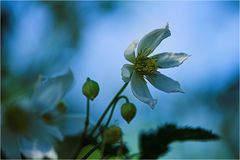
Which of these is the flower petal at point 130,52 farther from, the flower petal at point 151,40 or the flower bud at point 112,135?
the flower bud at point 112,135

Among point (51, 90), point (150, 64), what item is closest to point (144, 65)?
point (150, 64)

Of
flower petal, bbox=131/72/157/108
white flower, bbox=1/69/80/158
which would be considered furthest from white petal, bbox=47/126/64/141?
flower petal, bbox=131/72/157/108

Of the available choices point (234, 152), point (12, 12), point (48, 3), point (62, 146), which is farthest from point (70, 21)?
point (62, 146)

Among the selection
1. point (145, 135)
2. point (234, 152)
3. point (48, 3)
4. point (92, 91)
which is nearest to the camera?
point (92, 91)

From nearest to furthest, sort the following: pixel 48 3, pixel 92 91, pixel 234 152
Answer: pixel 92 91 → pixel 234 152 → pixel 48 3

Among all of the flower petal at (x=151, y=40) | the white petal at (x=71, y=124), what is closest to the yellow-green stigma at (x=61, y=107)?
the white petal at (x=71, y=124)

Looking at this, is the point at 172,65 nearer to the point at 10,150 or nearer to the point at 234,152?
the point at 10,150

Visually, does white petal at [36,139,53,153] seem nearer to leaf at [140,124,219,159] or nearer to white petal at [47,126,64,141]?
white petal at [47,126,64,141]
